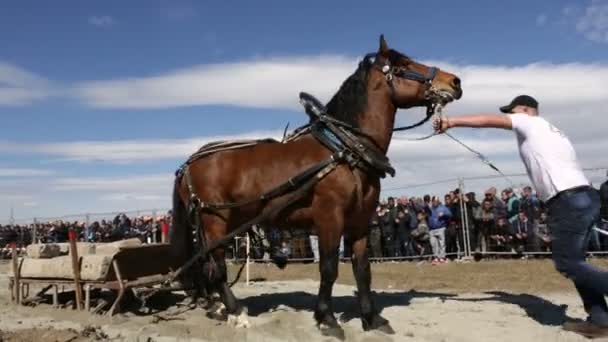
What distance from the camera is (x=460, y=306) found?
755cm

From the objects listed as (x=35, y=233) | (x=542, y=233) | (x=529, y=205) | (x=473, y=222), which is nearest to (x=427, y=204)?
(x=473, y=222)

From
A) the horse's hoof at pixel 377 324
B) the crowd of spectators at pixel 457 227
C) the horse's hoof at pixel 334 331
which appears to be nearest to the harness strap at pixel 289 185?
the horse's hoof at pixel 334 331

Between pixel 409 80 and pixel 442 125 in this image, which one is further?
pixel 409 80

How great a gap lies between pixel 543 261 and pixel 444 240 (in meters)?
2.58

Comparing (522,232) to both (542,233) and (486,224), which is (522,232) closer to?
(542,233)

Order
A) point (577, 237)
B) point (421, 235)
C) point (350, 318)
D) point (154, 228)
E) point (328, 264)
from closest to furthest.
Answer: point (577, 237) < point (328, 264) < point (350, 318) < point (421, 235) < point (154, 228)

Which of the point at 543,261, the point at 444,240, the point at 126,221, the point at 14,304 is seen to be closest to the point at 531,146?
the point at 14,304

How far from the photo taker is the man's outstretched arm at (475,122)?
5891mm

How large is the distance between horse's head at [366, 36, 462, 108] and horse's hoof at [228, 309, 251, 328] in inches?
112

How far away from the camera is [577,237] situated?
572 centimetres

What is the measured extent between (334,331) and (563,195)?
253cm

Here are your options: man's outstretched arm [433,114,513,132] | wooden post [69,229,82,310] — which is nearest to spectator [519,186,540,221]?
man's outstretched arm [433,114,513,132]

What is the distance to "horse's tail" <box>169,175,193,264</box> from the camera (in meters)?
8.04

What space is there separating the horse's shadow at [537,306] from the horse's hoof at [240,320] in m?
2.78
